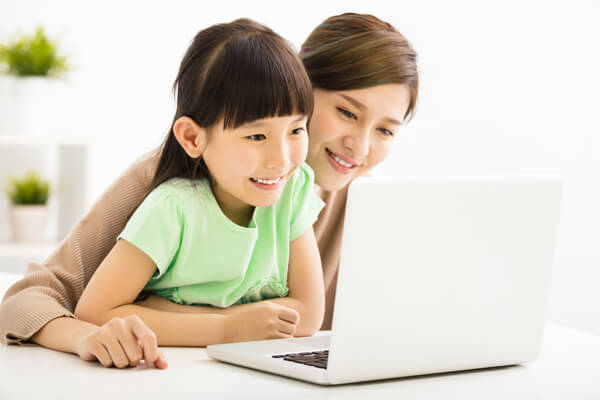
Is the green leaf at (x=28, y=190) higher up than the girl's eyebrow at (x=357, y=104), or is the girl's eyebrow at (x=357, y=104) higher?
the girl's eyebrow at (x=357, y=104)

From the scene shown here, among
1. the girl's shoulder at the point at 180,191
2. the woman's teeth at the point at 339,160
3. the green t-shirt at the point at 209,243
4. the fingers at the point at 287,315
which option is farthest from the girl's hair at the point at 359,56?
the fingers at the point at 287,315

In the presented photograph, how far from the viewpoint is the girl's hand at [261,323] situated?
41.4 inches

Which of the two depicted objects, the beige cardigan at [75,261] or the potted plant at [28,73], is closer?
the beige cardigan at [75,261]

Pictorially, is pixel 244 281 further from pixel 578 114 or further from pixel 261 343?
pixel 578 114

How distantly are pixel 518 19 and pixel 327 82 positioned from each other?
1772 mm

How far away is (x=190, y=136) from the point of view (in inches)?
44.3

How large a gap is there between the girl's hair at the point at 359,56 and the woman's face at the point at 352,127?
0.02 meters

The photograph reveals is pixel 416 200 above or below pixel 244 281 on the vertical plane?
above

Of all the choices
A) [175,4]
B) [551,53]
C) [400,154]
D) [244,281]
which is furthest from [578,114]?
[244,281]

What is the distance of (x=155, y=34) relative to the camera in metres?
3.24

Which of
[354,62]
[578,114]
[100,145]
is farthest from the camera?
[100,145]

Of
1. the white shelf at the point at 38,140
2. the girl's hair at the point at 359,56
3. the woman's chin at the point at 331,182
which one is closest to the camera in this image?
the girl's hair at the point at 359,56

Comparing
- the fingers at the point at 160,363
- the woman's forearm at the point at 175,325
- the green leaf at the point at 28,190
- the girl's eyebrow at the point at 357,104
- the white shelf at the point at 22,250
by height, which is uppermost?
the girl's eyebrow at the point at 357,104

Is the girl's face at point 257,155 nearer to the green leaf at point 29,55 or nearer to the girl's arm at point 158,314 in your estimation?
the girl's arm at point 158,314
